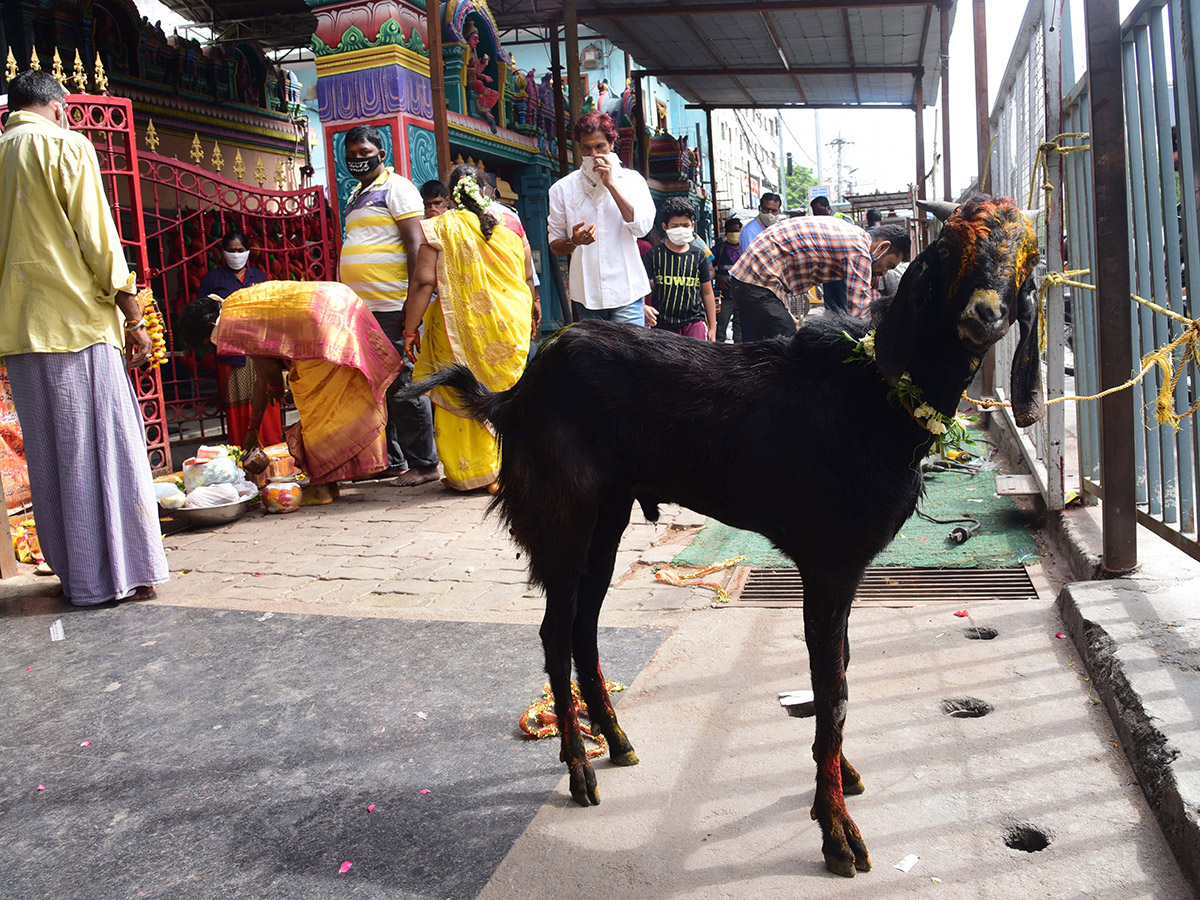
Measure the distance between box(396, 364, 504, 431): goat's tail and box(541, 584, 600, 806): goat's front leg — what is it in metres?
0.58

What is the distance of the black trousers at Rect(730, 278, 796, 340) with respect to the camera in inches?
261

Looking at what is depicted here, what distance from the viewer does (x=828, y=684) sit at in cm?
225

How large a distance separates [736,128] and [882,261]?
39567 millimetres

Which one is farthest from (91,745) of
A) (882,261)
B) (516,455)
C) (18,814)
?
(882,261)

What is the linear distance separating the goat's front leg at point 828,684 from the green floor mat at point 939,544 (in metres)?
1.97

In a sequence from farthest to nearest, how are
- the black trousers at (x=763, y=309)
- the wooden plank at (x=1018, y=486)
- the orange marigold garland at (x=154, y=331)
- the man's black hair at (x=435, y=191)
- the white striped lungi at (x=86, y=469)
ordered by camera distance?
1. the man's black hair at (x=435, y=191)
2. the black trousers at (x=763, y=309)
3. the orange marigold garland at (x=154, y=331)
4. the wooden plank at (x=1018, y=486)
5. the white striped lungi at (x=86, y=469)

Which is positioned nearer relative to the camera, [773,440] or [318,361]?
[773,440]

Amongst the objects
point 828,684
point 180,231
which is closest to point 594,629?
point 828,684

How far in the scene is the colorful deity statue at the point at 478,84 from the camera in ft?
36.3

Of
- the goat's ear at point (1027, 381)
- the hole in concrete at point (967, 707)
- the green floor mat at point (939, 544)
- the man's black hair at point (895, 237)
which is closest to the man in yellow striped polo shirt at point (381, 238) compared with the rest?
the green floor mat at point (939, 544)

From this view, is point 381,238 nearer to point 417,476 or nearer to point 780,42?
point 417,476

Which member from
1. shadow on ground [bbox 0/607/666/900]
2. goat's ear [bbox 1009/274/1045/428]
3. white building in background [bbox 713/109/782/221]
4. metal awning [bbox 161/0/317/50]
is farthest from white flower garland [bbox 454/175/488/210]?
white building in background [bbox 713/109/782/221]

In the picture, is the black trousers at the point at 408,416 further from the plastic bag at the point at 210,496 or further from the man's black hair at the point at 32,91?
the man's black hair at the point at 32,91

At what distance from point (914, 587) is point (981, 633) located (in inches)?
25.6
